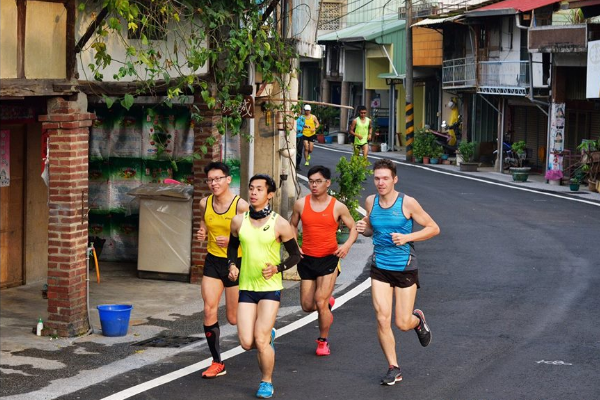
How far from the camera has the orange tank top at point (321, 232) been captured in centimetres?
1146

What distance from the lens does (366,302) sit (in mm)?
14531

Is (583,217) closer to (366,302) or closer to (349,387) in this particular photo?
(366,302)

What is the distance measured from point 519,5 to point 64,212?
91.3 feet

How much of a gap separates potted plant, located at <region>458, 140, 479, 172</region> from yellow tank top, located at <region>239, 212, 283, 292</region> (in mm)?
28723

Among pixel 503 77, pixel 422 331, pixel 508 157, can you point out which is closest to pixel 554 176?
pixel 508 157

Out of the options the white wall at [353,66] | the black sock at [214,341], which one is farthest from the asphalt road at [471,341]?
the white wall at [353,66]

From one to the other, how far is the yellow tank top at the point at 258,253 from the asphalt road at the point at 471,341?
97 cm

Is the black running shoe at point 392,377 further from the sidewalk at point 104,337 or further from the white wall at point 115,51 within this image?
the white wall at point 115,51

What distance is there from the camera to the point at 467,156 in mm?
38625

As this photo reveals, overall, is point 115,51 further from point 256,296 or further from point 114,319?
point 256,296

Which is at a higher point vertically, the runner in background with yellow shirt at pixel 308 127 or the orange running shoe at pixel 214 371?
the runner in background with yellow shirt at pixel 308 127

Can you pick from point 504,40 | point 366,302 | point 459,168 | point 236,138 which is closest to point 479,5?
point 504,40

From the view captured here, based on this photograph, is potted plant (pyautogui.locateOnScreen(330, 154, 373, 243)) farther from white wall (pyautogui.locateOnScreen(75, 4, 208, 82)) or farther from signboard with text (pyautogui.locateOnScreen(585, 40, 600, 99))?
signboard with text (pyautogui.locateOnScreen(585, 40, 600, 99))

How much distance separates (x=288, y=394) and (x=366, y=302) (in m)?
4.75
